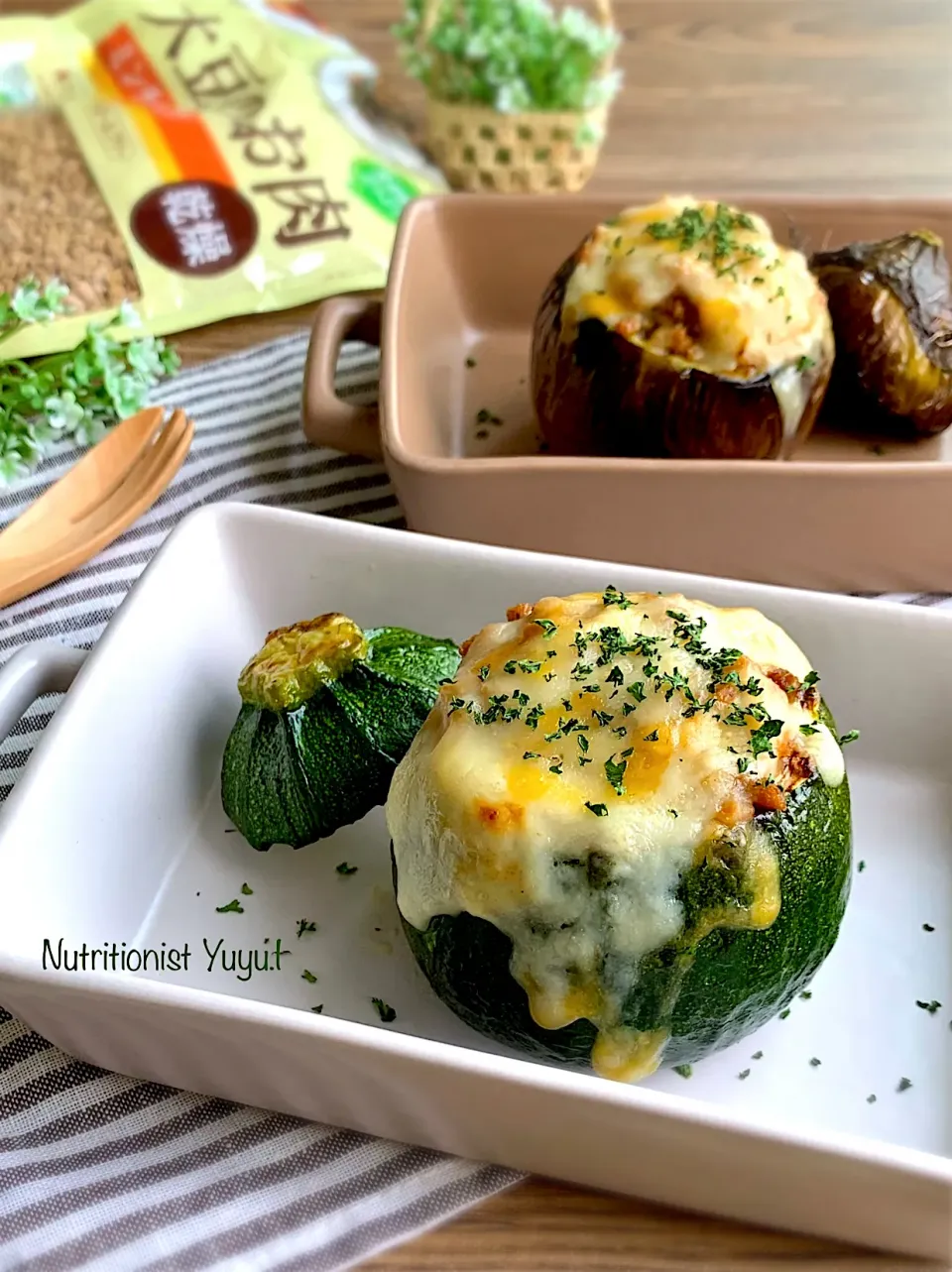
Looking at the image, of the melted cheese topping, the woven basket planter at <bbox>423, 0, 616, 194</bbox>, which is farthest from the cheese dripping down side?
the woven basket planter at <bbox>423, 0, 616, 194</bbox>

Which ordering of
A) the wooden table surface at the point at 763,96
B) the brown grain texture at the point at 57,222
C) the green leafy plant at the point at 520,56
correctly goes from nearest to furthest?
the brown grain texture at the point at 57,222 → the green leafy plant at the point at 520,56 → the wooden table surface at the point at 763,96

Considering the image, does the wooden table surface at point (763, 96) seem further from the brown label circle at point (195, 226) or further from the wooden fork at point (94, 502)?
the wooden fork at point (94, 502)

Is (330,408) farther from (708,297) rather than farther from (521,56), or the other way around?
(521,56)

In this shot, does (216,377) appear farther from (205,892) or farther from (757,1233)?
(757,1233)

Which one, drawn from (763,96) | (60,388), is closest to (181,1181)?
(60,388)

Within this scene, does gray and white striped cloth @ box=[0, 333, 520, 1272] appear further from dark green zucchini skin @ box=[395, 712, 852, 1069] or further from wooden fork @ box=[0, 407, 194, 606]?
wooden fork @ box=[0, 407, 194, 606]

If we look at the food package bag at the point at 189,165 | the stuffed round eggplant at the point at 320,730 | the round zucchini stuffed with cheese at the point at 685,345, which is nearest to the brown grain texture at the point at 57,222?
the food package bag at the point at 189,165

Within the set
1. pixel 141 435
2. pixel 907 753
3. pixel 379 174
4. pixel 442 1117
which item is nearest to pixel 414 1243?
pixel 442 1117
